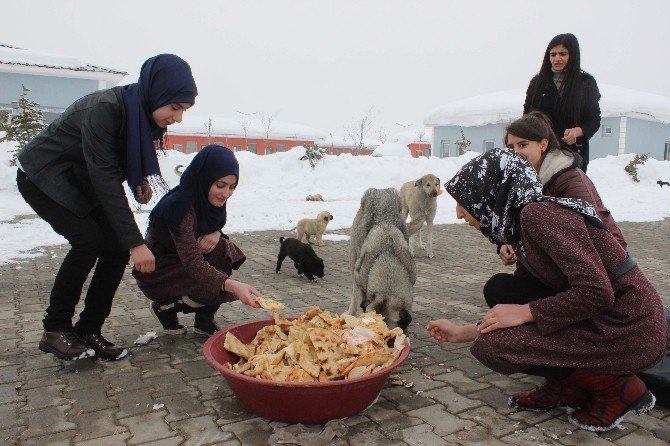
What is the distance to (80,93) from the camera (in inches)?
929

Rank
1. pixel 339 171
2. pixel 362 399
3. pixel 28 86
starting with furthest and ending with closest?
pixel 28 86
pixel 339 171
pixel 362 399

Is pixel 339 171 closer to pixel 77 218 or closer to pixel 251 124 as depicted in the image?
pixel 77 218

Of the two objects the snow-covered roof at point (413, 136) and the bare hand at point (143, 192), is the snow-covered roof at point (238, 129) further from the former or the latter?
the bare hand at point (143, 192)

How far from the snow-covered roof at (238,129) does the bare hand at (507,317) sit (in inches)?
1714

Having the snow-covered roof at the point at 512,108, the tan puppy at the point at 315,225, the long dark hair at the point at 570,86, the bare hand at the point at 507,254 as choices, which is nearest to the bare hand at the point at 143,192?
the bare hand at the point at 507,254

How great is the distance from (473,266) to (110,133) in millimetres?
5699

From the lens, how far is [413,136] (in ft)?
200

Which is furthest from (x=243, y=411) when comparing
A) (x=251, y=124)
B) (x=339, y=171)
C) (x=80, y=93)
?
(x=251, y=124)

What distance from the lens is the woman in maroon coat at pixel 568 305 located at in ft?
8.69

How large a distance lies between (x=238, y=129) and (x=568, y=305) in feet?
155

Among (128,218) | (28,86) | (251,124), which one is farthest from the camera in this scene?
(251,124)

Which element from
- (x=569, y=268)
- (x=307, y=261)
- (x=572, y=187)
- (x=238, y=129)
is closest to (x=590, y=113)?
(x=572, y=187)

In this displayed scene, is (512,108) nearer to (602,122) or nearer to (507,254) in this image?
(602,122)

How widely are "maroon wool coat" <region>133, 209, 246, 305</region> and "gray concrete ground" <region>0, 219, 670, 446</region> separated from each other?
44 centimetres
